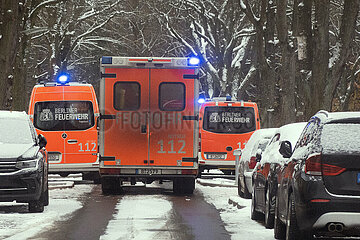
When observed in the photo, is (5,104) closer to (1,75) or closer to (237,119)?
A: (1,75)

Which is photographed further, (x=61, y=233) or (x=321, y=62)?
(x=321, y=62)

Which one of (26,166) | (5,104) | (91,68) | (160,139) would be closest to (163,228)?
(26,166)

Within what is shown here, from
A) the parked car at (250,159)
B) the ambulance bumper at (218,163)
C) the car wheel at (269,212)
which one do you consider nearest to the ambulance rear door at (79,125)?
the ambulance bumper at (218,163)

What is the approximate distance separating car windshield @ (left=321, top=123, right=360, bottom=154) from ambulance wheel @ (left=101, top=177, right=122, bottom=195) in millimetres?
11076

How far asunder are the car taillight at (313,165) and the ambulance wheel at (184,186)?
36.2 ft

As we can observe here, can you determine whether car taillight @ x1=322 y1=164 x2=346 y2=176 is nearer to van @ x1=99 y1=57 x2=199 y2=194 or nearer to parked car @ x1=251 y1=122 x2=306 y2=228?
parked car @ x1=251 y1=122 x2=306 y2=228

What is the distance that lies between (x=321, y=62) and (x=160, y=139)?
7.08m

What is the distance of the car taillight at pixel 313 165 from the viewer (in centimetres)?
1002

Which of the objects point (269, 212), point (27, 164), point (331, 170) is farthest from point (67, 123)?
point (331, 170)

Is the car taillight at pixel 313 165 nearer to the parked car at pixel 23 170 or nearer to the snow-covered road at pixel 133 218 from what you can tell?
the snow-covered road at pixel 133 218

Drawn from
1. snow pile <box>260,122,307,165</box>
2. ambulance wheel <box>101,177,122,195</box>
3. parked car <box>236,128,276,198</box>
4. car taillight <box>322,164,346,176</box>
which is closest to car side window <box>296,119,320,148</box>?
car taillight <box>322,164,346,176</box>

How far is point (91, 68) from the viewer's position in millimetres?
60656

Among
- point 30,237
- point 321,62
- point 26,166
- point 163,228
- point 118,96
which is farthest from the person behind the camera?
point 321,62

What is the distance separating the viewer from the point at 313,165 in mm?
10055
